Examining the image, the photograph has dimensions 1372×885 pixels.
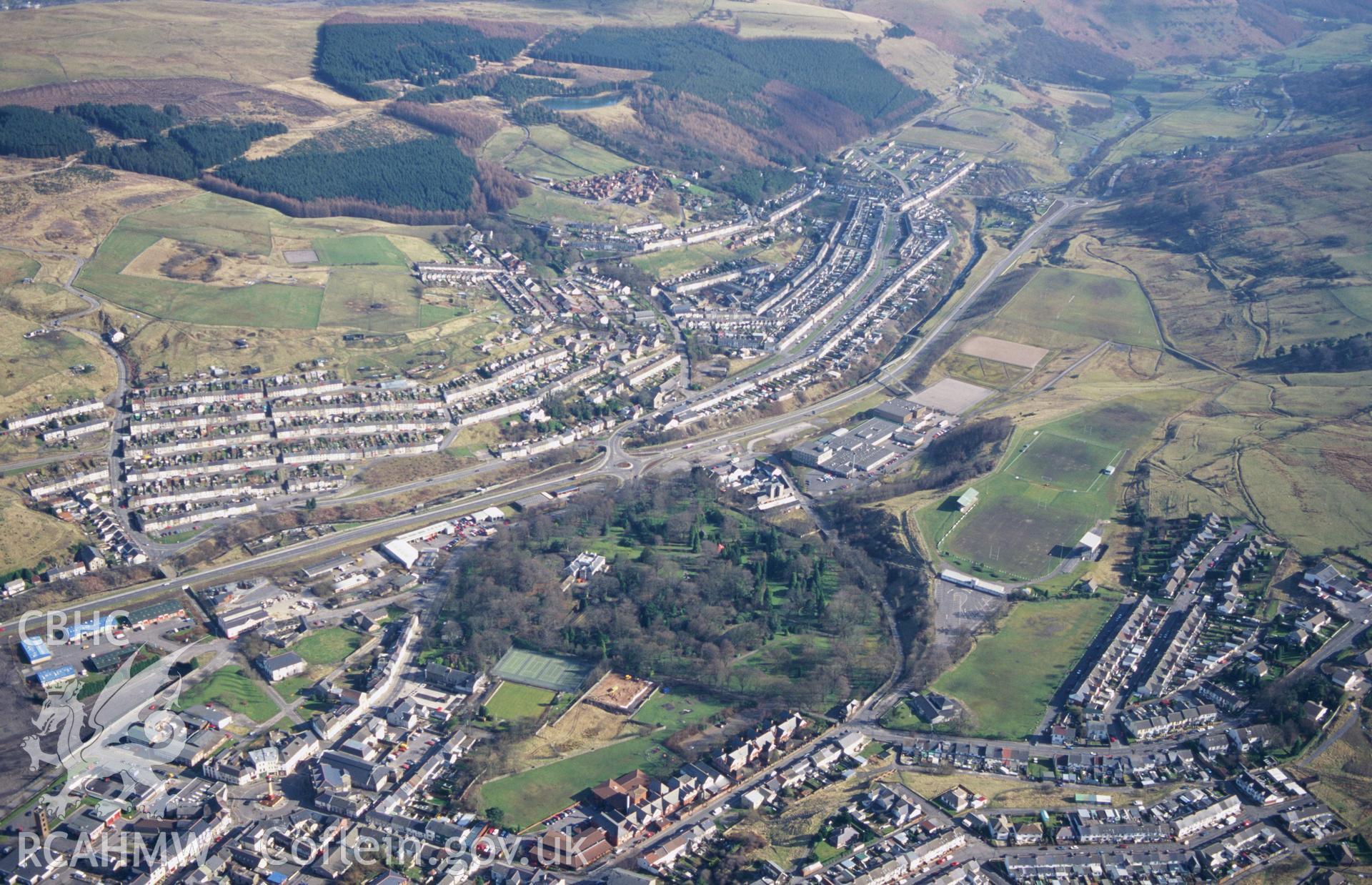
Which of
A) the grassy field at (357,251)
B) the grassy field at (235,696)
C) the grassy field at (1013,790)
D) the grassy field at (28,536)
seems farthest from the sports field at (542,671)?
the grassy field at (357,251)

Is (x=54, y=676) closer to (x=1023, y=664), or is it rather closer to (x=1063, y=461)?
(x=1023, y=664)

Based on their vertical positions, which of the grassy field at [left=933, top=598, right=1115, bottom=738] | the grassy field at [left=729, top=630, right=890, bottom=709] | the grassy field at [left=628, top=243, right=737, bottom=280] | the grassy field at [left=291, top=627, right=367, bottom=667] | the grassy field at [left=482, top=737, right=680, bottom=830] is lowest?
the grassy field at [left=291, top=627, right=367, bottom=667]

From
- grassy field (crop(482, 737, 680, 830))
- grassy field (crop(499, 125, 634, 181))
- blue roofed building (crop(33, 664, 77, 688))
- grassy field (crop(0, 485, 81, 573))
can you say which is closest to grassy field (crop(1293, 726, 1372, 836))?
grassy field (crop(482, 737, 680, 830))

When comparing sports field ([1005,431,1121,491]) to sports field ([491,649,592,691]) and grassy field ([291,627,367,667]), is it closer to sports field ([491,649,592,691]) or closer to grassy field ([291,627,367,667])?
sports field ([491,649,592,691])

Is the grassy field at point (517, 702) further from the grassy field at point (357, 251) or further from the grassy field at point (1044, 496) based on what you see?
the grassy field at point (357, 251)

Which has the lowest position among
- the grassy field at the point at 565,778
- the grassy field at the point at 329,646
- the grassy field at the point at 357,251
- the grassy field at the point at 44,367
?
the grassy field at the point at 44,367

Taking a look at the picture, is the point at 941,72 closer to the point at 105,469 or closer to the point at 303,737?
the point at 105,469

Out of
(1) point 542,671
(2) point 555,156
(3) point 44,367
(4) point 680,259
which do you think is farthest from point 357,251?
(1) point 542,671
